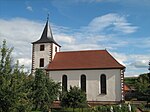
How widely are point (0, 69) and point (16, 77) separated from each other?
2.91 feet

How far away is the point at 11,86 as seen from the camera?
472 inches

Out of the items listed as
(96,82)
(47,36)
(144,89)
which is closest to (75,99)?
(96,82)

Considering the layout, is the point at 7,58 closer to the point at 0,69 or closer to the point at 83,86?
the point at 0,69

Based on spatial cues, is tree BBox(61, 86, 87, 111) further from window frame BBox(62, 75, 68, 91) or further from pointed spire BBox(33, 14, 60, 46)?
pointed spire BBox(33, 14, 60, 46)

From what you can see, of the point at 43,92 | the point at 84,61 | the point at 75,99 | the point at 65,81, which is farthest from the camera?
the point at 84,61

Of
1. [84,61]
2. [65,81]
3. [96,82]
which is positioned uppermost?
[84,61]

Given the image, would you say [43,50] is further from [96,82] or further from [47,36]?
[96,82]

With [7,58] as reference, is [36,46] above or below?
above

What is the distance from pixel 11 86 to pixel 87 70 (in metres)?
26.7

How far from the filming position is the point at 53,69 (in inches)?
1560

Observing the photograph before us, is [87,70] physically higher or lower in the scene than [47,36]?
lower

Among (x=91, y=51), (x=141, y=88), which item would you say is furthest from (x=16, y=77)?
(x=141, y=88)

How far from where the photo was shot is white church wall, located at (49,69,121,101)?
3681cm

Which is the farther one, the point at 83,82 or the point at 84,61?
the point at 84,61
